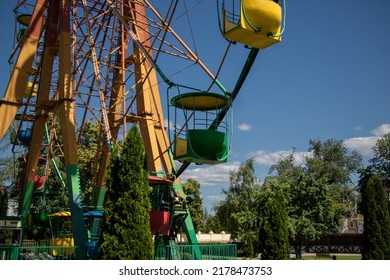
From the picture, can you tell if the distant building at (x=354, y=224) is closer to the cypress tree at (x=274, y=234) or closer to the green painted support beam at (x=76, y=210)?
the cypress tree at (x=274, y=234)

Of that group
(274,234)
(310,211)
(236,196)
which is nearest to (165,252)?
(274,234)

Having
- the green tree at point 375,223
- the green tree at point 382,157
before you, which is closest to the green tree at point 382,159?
the green tree at point 382,157

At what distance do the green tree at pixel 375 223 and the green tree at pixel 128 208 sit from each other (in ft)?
26.2

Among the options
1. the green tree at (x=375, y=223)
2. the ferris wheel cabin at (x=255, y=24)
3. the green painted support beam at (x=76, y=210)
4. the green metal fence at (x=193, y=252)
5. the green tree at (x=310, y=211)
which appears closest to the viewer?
the ferris wheel cabin at (x=255, y=24)

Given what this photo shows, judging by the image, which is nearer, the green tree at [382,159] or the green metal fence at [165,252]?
the green metal fence at [165,252]

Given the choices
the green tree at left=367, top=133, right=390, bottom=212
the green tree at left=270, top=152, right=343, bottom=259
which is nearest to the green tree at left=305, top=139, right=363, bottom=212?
the green tree at left=367, top=133, right=390, bottom=212

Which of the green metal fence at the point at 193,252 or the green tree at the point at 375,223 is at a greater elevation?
the green tree at the point at 375,223

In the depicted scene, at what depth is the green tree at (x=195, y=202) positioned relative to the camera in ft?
152

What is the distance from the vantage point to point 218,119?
39.3 ft

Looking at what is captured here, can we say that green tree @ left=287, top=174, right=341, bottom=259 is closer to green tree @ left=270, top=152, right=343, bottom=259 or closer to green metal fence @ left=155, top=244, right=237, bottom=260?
green tree @ left=270, top=152, right=343, bottom=259
